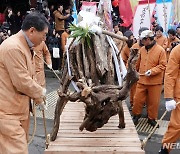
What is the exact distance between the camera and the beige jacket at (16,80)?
16.0ft

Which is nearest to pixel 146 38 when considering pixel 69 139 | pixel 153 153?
pixel 153 153

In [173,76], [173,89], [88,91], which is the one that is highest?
[88,91]

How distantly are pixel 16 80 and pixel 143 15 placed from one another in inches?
257

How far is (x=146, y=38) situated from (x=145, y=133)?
1873 millimetres

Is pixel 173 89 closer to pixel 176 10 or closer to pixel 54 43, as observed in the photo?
pixel 176 10

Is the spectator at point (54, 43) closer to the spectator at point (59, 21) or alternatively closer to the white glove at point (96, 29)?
the spectator at point (59, 21)

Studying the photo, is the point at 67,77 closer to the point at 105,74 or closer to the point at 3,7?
the point at 105,74

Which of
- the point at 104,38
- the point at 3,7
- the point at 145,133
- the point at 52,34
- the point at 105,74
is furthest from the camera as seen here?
the point at 3,7

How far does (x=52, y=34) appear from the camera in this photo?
47.7 ft

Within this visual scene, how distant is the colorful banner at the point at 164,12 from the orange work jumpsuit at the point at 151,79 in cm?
305

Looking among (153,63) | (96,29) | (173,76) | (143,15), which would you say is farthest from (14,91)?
(143,15)

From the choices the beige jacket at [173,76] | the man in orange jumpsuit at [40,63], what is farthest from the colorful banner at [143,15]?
the beige jacket at [173,76]

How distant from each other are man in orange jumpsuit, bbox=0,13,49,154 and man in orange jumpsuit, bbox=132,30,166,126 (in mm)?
3663

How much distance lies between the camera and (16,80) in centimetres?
487
